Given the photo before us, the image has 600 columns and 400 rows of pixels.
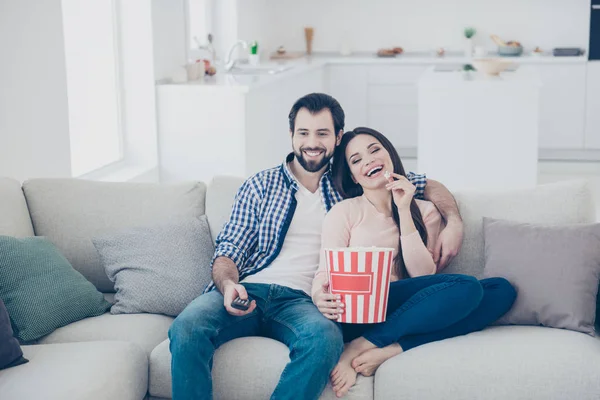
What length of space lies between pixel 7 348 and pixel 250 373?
23.9 inches

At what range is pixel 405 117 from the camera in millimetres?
7832

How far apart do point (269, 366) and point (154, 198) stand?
2.92 feet

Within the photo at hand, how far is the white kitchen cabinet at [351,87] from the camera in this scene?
784 cm

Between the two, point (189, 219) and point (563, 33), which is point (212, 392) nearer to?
point (189, 219)

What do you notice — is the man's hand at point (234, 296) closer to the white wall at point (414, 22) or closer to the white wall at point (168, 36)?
the white wall at point (168, 36)

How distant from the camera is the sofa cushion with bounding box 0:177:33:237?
8.81 feet

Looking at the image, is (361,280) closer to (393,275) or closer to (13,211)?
(393,275)

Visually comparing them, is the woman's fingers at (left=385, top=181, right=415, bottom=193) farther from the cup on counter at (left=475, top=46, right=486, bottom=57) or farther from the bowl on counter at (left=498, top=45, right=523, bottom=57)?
the bowl on counter at (left=498, top=45, right=523, bottom=57)

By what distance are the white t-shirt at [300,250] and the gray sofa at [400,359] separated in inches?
9.2

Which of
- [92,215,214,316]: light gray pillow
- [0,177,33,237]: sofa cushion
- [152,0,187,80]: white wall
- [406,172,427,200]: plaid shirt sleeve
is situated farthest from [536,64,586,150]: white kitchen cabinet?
[0,177,33,237]: sofa cushion

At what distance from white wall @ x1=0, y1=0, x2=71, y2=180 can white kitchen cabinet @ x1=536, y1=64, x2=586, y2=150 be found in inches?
189

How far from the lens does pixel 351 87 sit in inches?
310

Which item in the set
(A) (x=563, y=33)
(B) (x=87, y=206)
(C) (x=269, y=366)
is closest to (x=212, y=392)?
(C) (x=269, y=366)

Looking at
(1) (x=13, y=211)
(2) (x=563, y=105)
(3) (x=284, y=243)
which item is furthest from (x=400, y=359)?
(2) (x=563, y=105)
